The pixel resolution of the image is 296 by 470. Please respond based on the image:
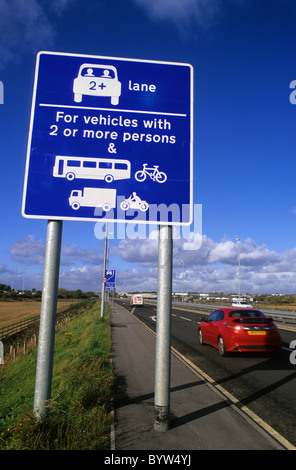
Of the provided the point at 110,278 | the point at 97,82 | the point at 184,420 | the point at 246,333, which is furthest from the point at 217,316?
the point at 110,278

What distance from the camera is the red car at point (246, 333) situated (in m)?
9.80

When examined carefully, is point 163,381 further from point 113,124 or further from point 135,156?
point 113,124

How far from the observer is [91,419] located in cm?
434

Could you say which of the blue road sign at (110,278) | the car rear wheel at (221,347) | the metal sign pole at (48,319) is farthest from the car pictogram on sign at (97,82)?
the blue road sign at (110,278)

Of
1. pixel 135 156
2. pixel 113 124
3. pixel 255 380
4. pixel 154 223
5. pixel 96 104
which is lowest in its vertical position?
pixel 255 380

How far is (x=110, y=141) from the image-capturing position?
4570 mm

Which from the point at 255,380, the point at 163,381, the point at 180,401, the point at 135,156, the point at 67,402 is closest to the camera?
the point at 163,381

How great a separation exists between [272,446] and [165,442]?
131 cm

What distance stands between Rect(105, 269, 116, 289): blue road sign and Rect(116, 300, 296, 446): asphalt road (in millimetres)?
11648

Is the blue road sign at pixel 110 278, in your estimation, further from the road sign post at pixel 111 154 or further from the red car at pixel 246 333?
the road sign post at pixel 111 154

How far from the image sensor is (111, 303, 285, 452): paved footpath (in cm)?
401

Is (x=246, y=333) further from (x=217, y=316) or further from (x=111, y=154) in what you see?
(x=111, y=154)

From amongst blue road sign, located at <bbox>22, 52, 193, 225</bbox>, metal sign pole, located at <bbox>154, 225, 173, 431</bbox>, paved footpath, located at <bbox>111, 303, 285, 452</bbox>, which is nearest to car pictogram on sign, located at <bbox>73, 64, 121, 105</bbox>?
blue road sign, located at <bbox>22, 52, 193, 225</bbox>
